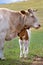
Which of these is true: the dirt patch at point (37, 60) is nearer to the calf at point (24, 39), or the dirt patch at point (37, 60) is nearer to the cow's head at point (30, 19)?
the calf at point (24, 39)

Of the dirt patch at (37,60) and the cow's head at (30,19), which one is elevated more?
the cow's head at (30,19)

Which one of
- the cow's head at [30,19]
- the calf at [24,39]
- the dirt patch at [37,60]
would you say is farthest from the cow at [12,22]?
the dirt patch at [37,60]

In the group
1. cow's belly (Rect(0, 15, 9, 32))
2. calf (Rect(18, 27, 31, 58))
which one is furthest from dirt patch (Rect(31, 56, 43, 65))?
cow's belly (Rect(0, 15, 9, 32))

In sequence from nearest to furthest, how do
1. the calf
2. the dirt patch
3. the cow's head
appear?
the dirt patch < the cow's head < the calf

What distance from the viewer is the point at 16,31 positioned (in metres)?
12.4

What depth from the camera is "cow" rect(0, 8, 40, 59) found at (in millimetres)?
11797

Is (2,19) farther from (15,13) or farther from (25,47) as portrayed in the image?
(25,47)

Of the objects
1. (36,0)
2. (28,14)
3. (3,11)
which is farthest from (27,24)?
(36,0)

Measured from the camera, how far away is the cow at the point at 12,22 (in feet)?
38.7

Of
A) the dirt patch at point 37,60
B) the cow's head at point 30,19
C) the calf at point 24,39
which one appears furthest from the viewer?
the calf at point 24,39

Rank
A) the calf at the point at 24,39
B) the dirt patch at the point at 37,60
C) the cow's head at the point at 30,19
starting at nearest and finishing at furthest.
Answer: the dirt patch at the point at 37,60
the cow's head at the point at 30,19
the calf at the point at 24,39

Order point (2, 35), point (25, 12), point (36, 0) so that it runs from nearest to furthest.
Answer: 1. point (2, 35)
2. point (25, 12)
3. point (36, 0)

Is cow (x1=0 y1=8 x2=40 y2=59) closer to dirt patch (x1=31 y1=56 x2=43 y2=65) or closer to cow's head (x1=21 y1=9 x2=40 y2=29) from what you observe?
cow's head (x1=21 y1=9 x2=40 y2=29)

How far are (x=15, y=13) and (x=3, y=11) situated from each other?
0.62 m
